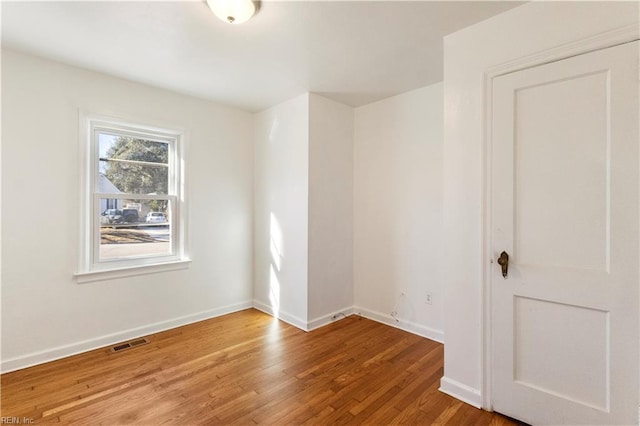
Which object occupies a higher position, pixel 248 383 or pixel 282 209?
pixel 282 209

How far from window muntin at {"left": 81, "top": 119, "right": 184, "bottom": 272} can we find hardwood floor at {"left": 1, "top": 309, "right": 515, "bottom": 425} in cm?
89

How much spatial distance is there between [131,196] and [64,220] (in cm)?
58

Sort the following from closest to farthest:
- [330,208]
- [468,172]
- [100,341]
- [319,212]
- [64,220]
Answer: [468,172] < [64,220] < [100,341] < [319,212] < [330,208]

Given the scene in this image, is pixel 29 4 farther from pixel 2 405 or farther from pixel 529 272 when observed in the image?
pixel 529 272

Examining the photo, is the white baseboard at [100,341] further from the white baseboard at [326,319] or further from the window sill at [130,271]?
the white baseboard at [326,319]

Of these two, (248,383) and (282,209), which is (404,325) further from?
(282,209)

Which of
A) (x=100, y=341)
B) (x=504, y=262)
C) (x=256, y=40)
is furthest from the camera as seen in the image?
(x=100, y=341)

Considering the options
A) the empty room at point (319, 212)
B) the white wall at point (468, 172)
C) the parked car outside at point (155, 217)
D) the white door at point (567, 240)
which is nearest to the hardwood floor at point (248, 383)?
the empty room at point (319, 212)

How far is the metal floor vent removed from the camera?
275 centimetres

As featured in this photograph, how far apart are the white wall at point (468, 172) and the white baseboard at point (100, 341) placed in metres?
2.63

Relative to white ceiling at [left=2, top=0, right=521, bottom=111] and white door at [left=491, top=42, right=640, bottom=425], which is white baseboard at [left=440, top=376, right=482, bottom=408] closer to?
white door at [left=491, top=42, right=640, bottom=425]

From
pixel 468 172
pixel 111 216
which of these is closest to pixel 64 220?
pixel 111 216

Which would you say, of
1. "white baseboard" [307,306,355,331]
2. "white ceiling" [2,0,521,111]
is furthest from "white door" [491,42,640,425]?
"white baseboard" [307,306,355,331]

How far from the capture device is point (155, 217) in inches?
128
